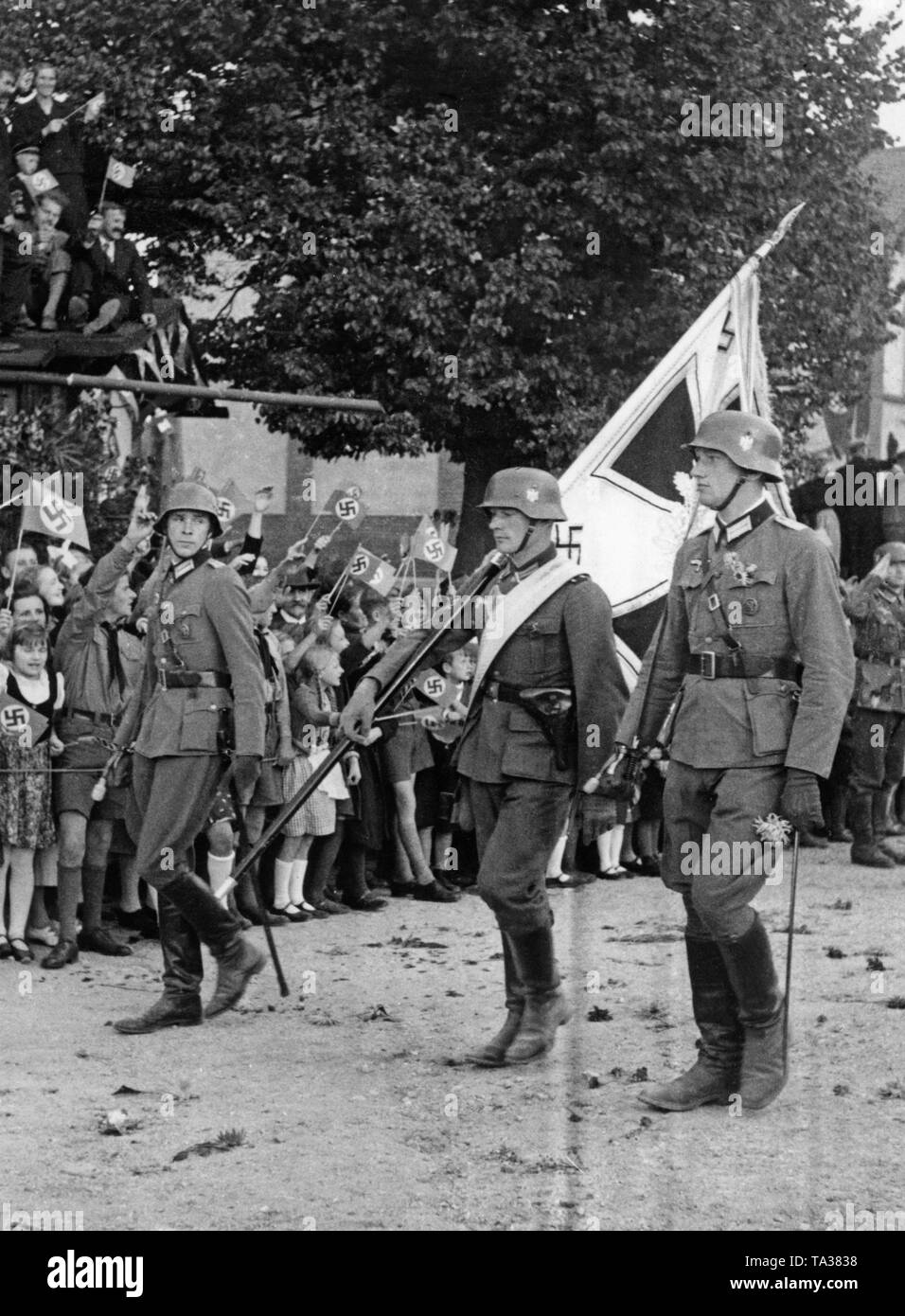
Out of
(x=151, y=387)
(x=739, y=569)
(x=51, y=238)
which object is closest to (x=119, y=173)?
(x=51, y=238)

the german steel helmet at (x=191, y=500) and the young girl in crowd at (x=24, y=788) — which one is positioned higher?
the german steel helmet at (x=191, y=500)

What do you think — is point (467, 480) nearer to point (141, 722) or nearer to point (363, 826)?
point (363, 826)

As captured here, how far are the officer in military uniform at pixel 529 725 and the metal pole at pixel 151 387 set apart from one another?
8.11 metres

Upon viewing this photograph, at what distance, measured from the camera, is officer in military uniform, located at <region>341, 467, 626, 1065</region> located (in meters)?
7.38

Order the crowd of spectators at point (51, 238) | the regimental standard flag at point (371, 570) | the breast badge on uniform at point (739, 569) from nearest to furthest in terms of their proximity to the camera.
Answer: the breast badge on uniform at point (739, 569)
the regimental standard flag at point (371, 570)
the crowd of spectators at point (51, 238)

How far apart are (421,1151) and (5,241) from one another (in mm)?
11071

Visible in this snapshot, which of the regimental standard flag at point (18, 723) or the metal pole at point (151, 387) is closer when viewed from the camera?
the regimental standard flag at point (18, 723)

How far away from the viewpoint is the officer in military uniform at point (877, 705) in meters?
13.4

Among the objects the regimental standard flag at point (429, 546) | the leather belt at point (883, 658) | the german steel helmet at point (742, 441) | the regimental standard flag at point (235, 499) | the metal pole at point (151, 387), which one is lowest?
the leather belt at point (883, 658)

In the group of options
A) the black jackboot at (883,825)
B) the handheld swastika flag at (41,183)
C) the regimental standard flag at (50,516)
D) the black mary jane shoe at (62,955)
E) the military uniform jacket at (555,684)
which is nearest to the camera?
the military uniform jacket at (555,684)

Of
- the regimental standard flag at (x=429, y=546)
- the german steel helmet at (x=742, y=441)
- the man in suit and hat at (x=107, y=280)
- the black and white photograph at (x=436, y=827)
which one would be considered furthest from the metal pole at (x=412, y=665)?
the man in suit and hat at (x=107, y=280)

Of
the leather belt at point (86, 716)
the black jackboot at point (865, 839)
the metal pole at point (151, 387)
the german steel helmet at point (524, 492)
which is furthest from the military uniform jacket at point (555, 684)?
the metal pole at point (151, 387)

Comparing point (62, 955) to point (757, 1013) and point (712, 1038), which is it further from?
point (757, 1013)

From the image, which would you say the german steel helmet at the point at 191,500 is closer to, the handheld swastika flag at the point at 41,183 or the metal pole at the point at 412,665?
the metal pole at the point at 412,665
